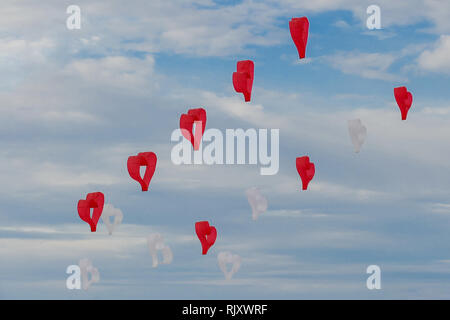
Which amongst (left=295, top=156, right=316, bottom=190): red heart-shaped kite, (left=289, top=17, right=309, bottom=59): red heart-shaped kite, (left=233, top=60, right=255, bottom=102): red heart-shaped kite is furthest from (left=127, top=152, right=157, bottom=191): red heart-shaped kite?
(left=289, top=17, right=309, bottom=59): red heart-shaped kite

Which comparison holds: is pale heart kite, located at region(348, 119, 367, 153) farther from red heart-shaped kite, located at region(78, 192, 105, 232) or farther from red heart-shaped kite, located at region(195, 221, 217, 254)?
red heart-shaped kite, located at region(78, 192, 105, 232)

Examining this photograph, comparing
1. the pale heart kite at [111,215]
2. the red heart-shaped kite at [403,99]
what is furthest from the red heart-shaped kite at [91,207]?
the red heart-shaped kite at [403,99]

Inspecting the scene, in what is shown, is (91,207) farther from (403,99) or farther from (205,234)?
(403,99)

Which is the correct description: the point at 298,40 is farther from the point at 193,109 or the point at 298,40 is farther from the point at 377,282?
the point at 377,282

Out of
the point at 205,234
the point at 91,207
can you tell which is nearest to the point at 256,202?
the point at 205,234

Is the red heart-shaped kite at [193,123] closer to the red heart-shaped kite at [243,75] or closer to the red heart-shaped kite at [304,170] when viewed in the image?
the red heart-shaped kite at [243,75]

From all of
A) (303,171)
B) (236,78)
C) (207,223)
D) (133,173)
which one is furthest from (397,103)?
(133,173)
